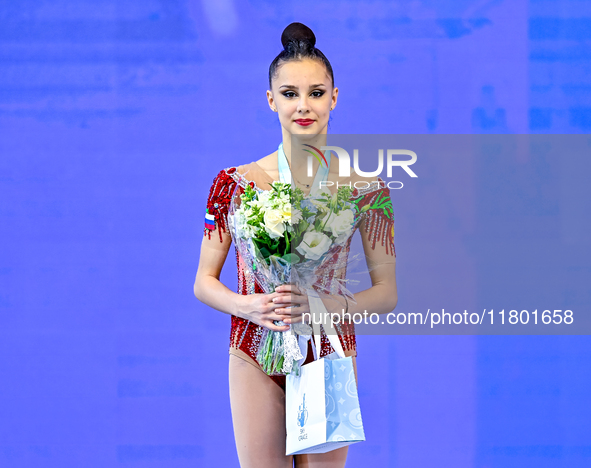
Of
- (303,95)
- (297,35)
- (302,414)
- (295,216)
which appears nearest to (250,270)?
(295,216)

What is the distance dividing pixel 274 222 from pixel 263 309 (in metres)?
0.30

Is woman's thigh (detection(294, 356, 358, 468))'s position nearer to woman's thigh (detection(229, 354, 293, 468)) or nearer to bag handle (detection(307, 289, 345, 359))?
woman's thigh (detection(229, 354, 293, 468))

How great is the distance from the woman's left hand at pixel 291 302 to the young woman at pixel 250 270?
6cm

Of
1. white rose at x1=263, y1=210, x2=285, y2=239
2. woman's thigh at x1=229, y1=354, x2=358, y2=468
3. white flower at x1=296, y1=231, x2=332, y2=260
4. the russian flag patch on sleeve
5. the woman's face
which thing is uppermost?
the woman's face

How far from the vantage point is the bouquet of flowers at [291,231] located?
1663 millimetres

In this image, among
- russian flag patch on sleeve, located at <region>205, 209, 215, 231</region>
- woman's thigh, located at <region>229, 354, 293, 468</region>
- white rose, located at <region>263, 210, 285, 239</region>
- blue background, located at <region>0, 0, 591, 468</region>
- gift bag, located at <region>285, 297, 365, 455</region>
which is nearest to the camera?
white rose, located at <region>263, 210, 285, 239</region>

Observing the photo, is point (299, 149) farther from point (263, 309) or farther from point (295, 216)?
point (263, 309)

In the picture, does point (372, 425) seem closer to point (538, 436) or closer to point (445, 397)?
point (445, 397)

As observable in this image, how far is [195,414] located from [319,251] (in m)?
1.63

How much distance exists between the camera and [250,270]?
1917 mm

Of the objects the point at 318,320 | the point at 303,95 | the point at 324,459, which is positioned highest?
the point at 303,95

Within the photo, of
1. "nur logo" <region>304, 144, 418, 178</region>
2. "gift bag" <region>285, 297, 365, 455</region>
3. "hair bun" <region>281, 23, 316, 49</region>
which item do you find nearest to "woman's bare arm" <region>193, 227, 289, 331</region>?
"gift bag" <region>285, 297, 365, 455</region>

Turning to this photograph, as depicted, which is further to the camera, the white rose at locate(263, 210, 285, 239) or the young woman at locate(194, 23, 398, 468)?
the young woman at locate(194, 23, 398, 468)

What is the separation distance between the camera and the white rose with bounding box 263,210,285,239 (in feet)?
5.36
